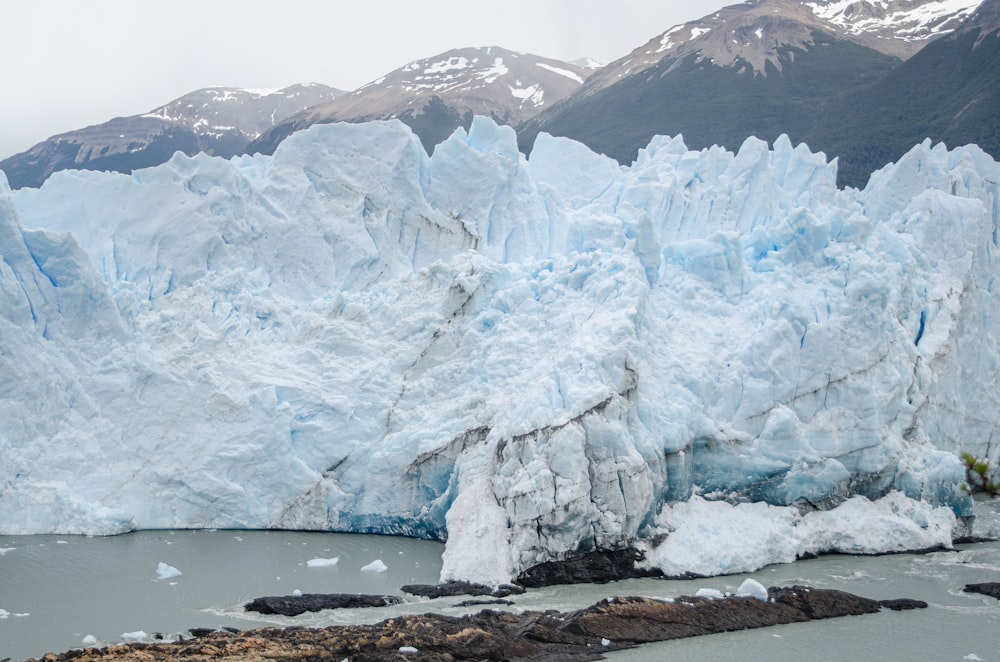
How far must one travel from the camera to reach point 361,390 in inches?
559

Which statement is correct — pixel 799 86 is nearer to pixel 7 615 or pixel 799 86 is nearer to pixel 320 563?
pixel 320 563

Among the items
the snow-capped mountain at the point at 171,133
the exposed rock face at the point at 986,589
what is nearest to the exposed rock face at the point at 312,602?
the exposed rock face at the point at 986,589

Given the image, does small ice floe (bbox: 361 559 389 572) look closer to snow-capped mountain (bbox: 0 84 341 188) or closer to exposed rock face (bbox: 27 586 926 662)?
exposed rock face (bbox: 27 586 926 662)

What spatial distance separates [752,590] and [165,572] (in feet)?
21.6

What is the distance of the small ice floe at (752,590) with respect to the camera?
10.8 meters

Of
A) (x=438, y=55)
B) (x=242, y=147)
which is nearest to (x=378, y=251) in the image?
(x=242, y=147)

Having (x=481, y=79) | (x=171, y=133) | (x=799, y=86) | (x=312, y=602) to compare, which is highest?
(x=481, y=79)

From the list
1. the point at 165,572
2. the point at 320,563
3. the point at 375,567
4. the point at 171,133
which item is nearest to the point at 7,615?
the point at 165,572

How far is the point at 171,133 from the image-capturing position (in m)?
64.0

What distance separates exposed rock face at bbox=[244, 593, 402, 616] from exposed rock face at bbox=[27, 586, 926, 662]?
918 mm

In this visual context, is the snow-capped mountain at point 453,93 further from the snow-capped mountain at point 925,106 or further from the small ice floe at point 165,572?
the small ice floe at point 165,572

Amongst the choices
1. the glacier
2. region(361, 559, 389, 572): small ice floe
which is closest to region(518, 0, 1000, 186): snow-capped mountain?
the glacier

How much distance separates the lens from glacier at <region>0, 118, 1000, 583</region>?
41.5 ft

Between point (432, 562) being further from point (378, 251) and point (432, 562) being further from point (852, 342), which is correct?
point (852, 342)
